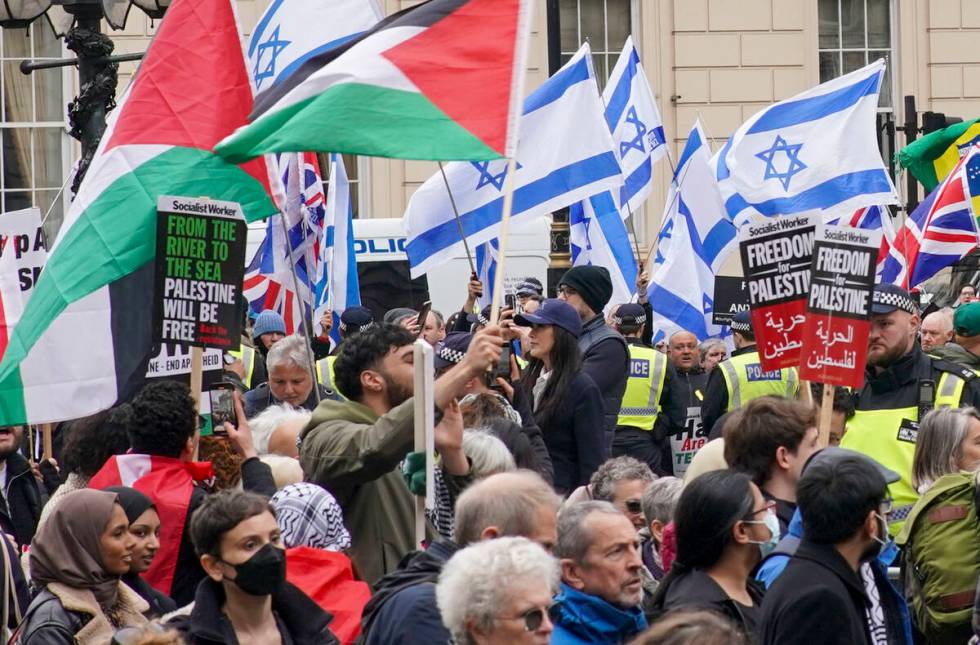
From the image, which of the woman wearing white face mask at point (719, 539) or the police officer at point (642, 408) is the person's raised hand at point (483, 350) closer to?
the woman wearing white face mask at point (719, 539)

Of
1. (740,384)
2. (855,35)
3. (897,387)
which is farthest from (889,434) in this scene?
(855,35)

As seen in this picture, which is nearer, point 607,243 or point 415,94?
point 415,94

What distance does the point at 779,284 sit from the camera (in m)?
7.86

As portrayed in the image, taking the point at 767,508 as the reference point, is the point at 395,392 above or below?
above

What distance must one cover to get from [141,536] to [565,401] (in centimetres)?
305

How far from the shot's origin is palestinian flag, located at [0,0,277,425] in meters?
7.41

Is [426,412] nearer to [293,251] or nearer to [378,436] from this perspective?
[378,436]

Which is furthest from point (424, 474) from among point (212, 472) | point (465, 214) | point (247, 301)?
point (247, 301)

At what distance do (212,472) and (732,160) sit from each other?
6.18 meters

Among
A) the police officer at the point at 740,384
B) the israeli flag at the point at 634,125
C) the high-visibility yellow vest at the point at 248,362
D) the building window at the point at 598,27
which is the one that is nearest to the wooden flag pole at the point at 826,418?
the police officer at the point at 740,384

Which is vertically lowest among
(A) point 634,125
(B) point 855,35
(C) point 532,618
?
(C) point 532,618

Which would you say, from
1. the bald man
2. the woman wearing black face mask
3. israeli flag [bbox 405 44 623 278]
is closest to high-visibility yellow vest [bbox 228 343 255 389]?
israeli flag [bbox 405 44 623 278]

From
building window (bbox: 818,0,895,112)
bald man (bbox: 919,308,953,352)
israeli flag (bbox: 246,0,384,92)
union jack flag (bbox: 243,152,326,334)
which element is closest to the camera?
israeli flag (bbox: 246,0,384,92)

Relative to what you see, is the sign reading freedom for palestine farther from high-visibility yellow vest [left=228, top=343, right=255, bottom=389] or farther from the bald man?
the bald man
